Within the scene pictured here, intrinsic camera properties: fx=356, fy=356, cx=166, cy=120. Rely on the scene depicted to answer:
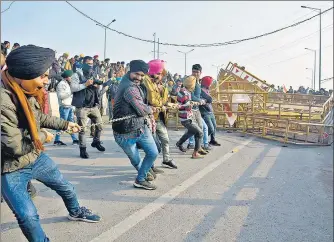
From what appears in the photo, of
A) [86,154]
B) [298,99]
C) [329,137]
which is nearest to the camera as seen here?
[86,154]

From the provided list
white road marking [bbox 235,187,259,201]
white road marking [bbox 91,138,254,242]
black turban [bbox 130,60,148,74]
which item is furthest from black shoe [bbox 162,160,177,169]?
black turban [bbox 130,60,148,74]

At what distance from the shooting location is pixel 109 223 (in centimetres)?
396

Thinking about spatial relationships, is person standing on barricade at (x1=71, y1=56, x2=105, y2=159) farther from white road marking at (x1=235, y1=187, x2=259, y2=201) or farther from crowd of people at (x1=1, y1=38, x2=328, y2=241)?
→ white road marking at (x1=235, y1=187, x2=259, y2=201)

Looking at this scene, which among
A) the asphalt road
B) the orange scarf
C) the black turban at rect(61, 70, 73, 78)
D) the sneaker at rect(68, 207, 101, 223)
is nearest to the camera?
the orange scarf

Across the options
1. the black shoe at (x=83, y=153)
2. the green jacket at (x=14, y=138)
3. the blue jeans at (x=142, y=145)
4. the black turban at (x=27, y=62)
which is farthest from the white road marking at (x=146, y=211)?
the black shoe at (x=83, y=153)

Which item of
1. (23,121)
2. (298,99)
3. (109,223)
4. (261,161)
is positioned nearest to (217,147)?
(261,161)

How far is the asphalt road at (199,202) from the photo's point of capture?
3.75m

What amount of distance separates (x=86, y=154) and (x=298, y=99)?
1239cm

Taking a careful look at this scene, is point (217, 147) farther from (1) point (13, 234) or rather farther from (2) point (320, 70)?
(2) point (320, 70)

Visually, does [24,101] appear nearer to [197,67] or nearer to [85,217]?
[85,217]

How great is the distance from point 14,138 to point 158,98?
363cm

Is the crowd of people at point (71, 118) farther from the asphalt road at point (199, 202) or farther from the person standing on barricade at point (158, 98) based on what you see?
the asphalt road at point (199, 202)

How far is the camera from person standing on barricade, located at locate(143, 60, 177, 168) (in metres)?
6.01

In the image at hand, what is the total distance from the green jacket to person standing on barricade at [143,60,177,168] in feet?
9.98
